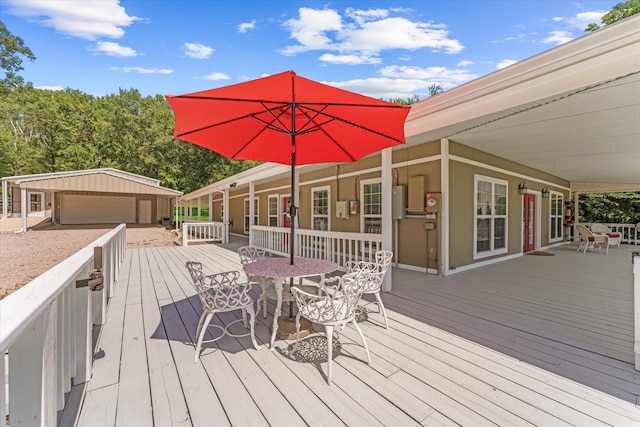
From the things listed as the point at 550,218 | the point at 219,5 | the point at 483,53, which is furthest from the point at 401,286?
the point at 219,5

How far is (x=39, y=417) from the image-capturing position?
1.32 meters

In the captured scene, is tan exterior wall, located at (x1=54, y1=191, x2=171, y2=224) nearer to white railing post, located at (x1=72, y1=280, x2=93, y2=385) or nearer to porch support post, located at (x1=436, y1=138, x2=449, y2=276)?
porch support post, located at (x1=436, y1=138, x2=449, y2=276)

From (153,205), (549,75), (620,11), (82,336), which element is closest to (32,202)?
(153,205)

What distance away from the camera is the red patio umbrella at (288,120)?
233cm

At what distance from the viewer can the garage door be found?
57.4 feet

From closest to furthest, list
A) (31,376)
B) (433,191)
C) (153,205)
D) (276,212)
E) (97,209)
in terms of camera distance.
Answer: (31,376) → (433,191) → (276,212) → (97,209) → (153,205)

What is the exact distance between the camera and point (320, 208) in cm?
909

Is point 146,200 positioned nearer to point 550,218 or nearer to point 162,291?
point 162,291

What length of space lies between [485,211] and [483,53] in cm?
505

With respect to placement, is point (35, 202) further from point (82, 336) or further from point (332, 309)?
point (332, 309)

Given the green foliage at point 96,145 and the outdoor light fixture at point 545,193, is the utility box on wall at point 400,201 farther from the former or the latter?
the green foliage at point 96,145

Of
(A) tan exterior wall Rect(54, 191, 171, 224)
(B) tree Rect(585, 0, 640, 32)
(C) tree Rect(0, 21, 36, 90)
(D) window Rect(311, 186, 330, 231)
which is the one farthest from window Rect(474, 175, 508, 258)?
(C) tree Rect(0, 21, 36, 90)

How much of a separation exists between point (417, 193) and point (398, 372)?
4.35 meters

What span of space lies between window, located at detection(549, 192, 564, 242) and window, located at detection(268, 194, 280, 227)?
9.81 metres
